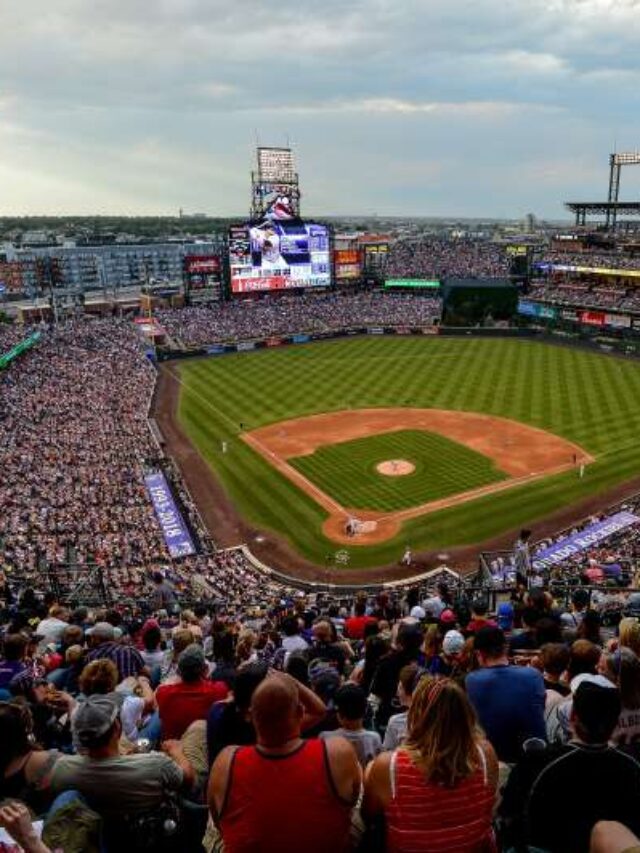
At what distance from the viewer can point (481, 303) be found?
3255 inches

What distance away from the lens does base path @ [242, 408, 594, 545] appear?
34062 millimetres

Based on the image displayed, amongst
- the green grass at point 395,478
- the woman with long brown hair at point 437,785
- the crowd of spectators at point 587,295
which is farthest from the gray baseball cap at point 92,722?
the crowd of spectators at point 587,295

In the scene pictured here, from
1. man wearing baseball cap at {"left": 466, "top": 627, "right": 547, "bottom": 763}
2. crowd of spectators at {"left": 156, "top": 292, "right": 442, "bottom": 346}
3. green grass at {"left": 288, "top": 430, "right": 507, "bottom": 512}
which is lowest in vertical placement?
green grass at {"left": 288, "top": 430, "right": 507, "bottom": 512}

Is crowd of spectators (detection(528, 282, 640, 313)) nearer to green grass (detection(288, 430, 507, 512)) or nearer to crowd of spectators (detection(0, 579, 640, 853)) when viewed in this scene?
green grass (detection(288, 430, 507, 512))

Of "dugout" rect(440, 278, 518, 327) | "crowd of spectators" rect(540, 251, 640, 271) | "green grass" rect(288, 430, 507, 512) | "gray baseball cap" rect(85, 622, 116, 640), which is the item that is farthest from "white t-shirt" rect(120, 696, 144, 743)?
"crowd of spectators" rect(540, 251, 640, 271)

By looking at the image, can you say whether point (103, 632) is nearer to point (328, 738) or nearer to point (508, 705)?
point (508, 705)

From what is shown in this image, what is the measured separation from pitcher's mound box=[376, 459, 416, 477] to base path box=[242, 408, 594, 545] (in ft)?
13.5

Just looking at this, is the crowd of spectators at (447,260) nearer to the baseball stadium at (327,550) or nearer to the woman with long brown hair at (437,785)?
the baseball stadium at (327,550)

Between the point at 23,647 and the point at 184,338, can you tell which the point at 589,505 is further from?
the point at 184,338

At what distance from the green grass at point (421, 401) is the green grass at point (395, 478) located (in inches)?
76.8

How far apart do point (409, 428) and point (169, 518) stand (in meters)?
19.6

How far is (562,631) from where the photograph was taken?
32.5ft

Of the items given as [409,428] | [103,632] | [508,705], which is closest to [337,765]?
[508,705]

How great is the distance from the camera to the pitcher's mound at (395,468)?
3912 centimetres
